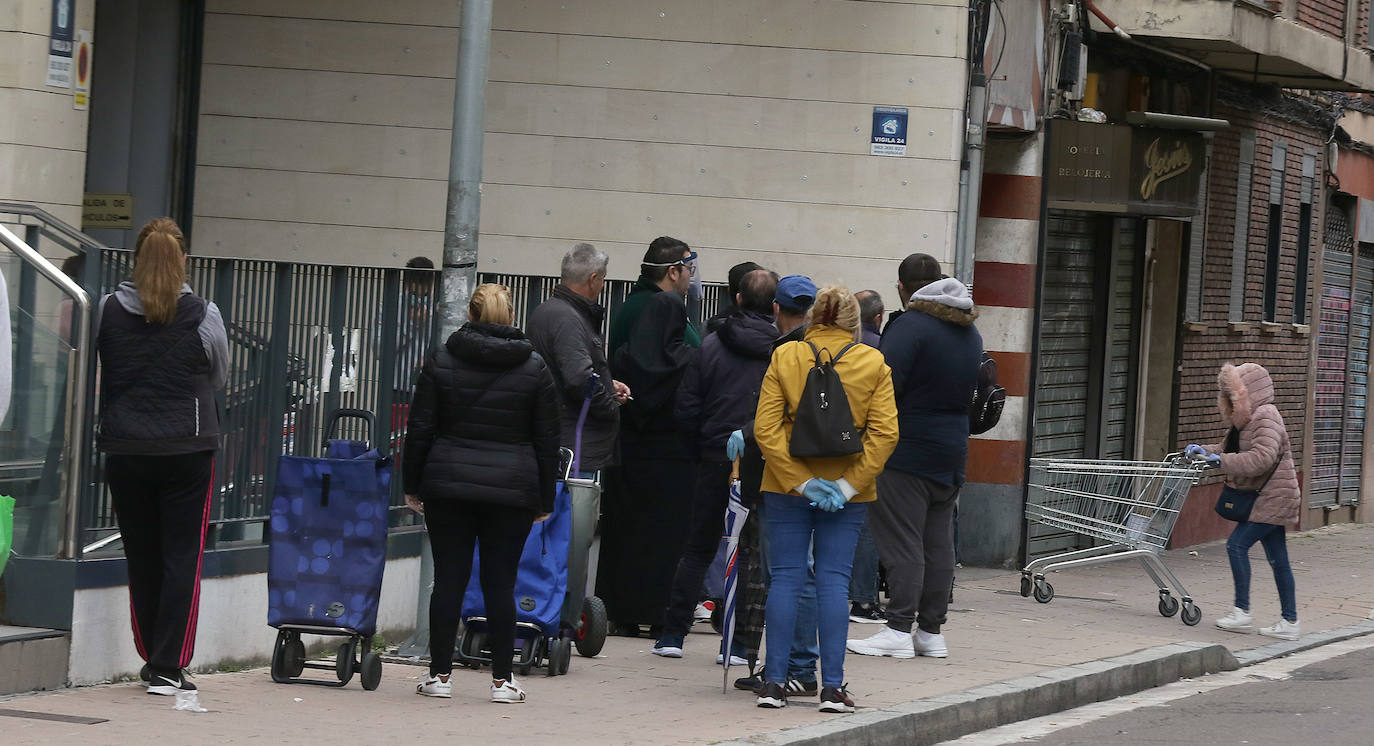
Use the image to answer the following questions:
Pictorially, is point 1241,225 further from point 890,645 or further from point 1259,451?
point 890,645

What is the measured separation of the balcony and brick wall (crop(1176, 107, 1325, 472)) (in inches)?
26.9

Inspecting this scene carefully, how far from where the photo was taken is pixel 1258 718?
353 inches

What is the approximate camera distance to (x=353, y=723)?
284 inches

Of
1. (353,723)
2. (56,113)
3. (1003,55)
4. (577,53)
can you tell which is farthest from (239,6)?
(353,723)

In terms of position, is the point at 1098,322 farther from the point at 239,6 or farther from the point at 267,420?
the point at 267,420

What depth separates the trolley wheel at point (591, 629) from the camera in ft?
29.9

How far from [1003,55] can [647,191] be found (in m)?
2.76

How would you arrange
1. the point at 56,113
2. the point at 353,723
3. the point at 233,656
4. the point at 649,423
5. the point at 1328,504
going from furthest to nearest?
1. the point at 1328,504
2. the point at 56,113
3. the point at 649,423
4. the point at 233,656
5. the point at 353,723

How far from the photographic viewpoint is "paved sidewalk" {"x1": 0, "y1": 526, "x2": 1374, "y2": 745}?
7016mm

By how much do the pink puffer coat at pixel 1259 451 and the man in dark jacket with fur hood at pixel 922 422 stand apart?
3.10 meters

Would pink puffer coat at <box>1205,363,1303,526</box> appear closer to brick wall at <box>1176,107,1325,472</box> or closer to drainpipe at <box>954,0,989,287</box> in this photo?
drainpipe at <box>954,0,989,287</box>

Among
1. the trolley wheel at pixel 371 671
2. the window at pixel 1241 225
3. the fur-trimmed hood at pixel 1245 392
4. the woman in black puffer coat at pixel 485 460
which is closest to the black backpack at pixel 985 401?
the fur-trimmed hood at pixel 1245 392

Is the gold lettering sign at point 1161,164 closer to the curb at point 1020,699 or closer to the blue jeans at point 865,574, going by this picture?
the curb at point 1020,699

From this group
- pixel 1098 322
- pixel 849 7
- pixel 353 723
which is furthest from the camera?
pixel 1098 322
